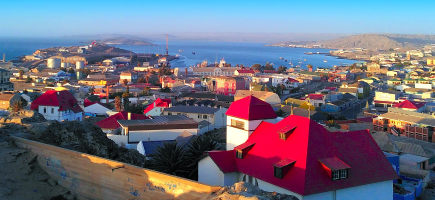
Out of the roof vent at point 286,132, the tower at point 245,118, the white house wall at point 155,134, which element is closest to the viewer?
the roof vent at point 286,132

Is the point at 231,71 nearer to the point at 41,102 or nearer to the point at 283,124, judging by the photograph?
the point at 41,102

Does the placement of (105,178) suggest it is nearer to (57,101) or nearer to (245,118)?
(245,118)

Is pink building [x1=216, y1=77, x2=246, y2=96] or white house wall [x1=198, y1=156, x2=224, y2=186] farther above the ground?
white house wall [x1=198, y1=156, x2=224, y2=186]

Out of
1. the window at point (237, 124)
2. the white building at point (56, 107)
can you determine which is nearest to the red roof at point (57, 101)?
the white building at point (56, 107)

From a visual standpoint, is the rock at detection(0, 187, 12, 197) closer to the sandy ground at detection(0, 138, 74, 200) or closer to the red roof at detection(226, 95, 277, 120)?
the sandy ground at detection(0, 138, 74, 200)

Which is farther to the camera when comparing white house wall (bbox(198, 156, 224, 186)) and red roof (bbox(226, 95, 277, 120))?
red roof (bbox(226, 95, 277, 120))

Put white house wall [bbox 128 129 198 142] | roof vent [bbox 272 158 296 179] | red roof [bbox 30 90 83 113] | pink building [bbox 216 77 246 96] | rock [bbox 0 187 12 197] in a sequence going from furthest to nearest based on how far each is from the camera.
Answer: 1. pink building [bbox 216 77 246 96]
2. red roof [bbox 30 90 83 113]
3. white house wall [bbox 128 129 198 142]
4. roof vent [bbox 272 158 296 179]
5. rock [bbox 0 187 12 197]

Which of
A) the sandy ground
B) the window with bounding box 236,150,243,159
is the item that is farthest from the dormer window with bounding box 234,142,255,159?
the sandy ground

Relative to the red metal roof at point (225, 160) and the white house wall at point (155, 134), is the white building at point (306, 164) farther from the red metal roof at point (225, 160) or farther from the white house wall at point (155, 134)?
the white house wall at point (155, 134)

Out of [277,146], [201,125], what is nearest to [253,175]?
[277,146]
